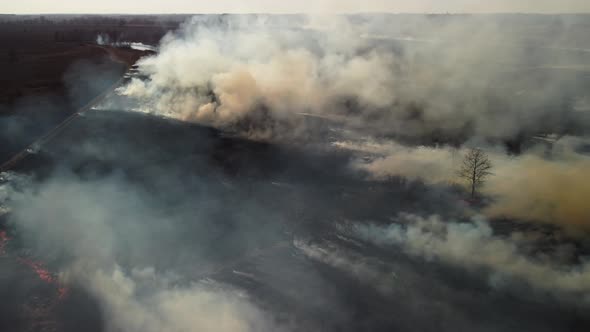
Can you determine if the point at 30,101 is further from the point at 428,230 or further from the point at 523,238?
the point at 523,238

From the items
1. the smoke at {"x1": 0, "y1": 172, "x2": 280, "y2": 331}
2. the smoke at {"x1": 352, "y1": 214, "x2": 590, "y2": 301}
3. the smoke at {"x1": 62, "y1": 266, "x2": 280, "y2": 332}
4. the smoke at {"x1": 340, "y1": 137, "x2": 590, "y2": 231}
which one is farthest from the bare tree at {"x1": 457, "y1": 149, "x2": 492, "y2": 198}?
the smoke at {"x1": 62, "y1": 266, "x2": 280, "y2": 332}

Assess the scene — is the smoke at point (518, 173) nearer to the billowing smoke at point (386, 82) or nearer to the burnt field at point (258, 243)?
the burnt field at point (258, 243)

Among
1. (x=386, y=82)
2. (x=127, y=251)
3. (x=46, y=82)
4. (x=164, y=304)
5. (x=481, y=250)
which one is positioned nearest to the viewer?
(x=164, y=304)

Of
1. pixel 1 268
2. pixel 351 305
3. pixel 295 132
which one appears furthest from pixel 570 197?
Result: pixel 1 268

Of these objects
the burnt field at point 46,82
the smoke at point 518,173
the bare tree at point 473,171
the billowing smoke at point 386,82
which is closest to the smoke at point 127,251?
the burnt field at point 46,82

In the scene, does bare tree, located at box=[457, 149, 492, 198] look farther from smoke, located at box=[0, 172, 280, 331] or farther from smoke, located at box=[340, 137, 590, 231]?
smoke, located at box=[0, 172, 280, 331]

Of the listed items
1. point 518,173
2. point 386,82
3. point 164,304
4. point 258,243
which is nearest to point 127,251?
point 164,304

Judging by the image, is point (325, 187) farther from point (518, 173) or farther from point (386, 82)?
point (386, 82)
